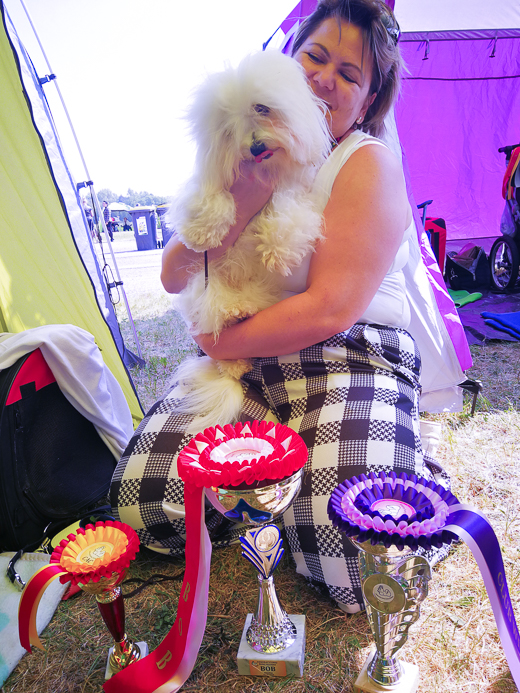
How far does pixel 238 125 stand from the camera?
87cm

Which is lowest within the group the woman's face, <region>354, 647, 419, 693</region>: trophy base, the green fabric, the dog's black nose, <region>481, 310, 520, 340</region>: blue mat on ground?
the green fabric

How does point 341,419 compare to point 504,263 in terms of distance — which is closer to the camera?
point 341,419

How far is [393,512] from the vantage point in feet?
1.99

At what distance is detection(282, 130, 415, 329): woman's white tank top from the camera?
101 cm

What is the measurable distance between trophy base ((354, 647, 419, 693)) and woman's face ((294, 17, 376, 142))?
1.05 meters

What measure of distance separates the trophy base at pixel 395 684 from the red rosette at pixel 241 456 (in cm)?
34

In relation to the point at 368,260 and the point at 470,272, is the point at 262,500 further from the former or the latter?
the point at 470,272

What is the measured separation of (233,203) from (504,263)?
303cm

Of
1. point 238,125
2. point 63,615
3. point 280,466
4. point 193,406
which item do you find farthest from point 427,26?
point 63,615

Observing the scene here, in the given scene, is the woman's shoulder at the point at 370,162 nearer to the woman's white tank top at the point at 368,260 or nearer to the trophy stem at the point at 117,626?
the woman's white tank top at the point at 368,260

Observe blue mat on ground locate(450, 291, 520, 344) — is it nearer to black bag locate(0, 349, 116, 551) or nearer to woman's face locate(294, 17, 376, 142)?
woman's face locate(294, 17, 376, 142)

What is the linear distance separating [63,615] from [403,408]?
0.83 metres

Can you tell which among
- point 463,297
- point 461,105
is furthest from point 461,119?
point 463,297

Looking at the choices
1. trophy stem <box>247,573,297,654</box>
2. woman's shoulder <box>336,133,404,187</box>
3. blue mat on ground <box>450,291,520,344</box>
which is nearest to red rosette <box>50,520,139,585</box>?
trophy stem <box>247,573,297,654</box>
